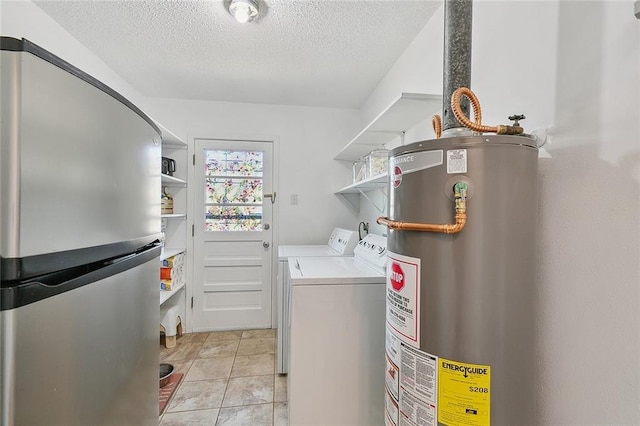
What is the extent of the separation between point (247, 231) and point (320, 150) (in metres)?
1.20

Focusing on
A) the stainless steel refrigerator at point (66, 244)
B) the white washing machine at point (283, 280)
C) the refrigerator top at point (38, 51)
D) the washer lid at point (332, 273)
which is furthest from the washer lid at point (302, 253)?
the refrigerator top at point (38, 51)

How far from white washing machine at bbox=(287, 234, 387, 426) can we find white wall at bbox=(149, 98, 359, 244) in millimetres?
1613

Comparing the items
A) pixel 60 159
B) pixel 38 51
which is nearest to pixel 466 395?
pixel 60 159

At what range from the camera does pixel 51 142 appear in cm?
56

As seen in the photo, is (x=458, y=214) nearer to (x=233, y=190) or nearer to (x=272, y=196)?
(x=272, y=196)

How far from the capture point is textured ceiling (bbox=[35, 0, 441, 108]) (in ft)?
5.10

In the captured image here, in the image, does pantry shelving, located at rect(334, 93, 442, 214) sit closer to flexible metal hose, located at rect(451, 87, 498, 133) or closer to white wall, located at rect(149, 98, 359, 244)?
white wall, located at rect(149, 98, 359, 244)

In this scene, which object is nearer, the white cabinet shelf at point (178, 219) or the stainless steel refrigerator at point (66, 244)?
the stainless steel refrigerator at point (66, 244)

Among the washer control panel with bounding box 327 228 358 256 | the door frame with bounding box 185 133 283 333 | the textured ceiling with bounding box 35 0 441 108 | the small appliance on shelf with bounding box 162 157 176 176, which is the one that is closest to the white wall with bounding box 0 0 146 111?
the textured ceiling with bounding box 35 0 441 108

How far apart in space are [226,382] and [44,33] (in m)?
2.53

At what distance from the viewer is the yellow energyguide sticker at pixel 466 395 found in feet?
2.36

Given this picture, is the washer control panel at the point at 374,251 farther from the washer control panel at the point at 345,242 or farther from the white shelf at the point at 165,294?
the white shelf at the point at 165,294

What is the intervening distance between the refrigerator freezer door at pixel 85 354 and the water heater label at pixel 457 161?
0.95m

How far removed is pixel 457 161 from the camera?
0.73 meters
